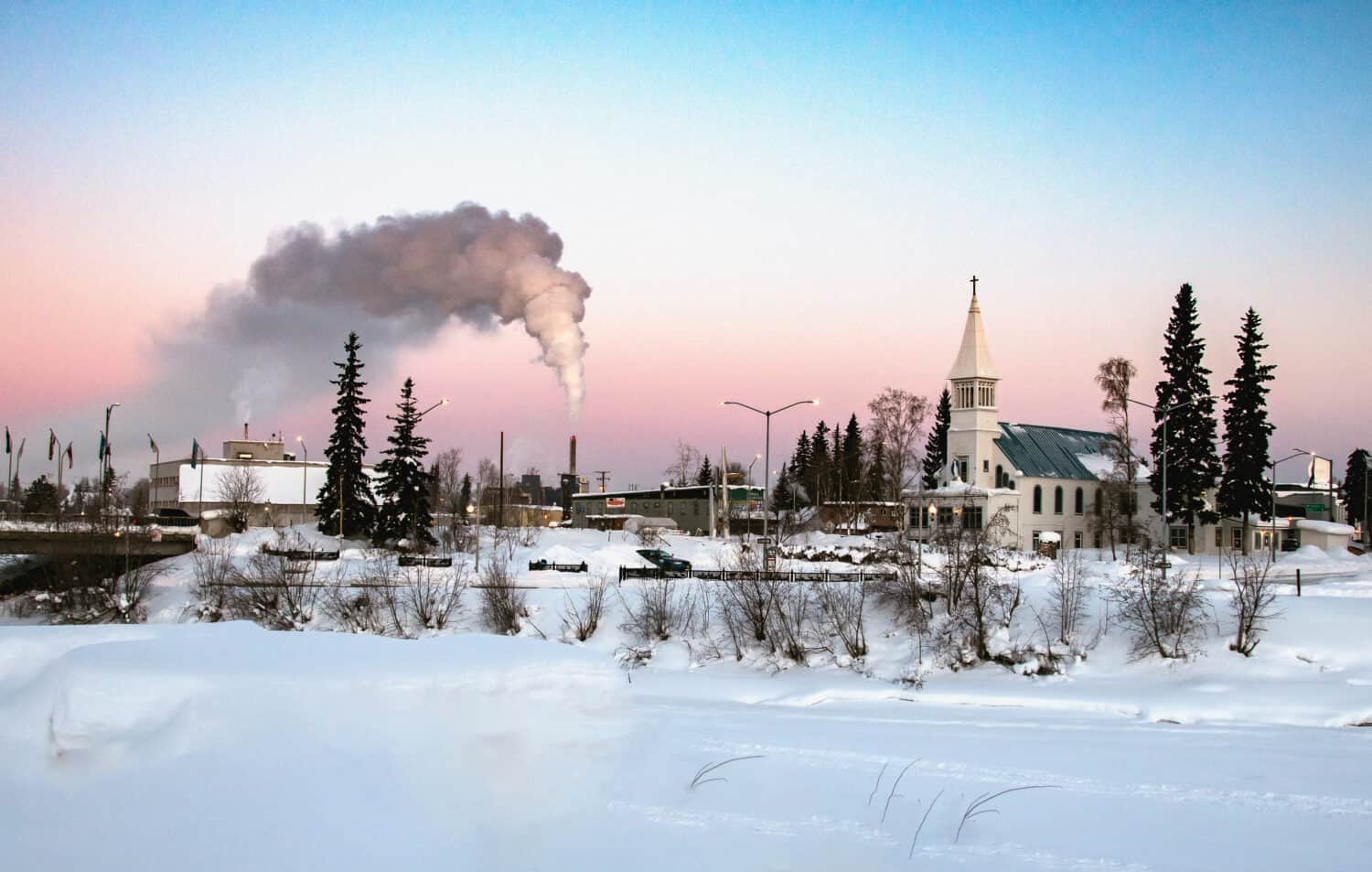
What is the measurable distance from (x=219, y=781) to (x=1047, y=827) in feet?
35.3

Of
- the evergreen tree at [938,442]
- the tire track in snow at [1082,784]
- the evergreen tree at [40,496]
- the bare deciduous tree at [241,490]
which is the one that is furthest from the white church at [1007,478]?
the evergreen tree at [40,496]

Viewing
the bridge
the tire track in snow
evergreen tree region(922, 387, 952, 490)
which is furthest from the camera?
evergreen tree region(922, 387, 952, 490)

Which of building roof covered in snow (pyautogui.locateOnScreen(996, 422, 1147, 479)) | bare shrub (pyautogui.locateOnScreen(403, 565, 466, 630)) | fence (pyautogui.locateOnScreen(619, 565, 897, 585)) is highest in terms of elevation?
building roof covered in snow (pyautogui.locateOnScreen(996, 422, 1147, 479))

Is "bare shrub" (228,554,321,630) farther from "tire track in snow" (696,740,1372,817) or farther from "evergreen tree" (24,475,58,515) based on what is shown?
"evergreen tree" (24,475,58,515)

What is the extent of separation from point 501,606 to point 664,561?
45.3 ft

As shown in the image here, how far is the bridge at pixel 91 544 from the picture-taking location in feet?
162

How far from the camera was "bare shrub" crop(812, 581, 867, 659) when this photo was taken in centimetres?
3953

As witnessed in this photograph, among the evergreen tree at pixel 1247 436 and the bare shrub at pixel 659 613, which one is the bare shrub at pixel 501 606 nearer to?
the bare shrub at pixel 659 613

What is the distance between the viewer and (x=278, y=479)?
108 metres

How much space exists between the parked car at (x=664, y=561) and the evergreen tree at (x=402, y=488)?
16575mm

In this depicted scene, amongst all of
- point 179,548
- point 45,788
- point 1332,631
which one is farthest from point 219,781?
point 179,548

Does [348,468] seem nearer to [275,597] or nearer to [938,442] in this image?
[275,597]

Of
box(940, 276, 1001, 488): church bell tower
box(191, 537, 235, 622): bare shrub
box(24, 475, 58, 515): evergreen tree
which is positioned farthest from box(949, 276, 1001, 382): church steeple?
box(24, 475, 58, 515): evergreen tree

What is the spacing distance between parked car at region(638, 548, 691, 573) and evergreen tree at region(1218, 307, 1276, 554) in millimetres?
40293
